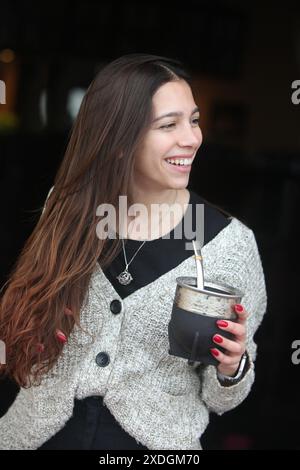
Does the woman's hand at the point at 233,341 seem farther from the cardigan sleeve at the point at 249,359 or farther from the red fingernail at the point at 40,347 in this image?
the red fingernail at the point at 40,347

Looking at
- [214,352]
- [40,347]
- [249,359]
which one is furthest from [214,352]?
Result: [40,347]

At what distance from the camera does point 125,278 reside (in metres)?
1.72

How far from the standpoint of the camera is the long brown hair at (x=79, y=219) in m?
1.68

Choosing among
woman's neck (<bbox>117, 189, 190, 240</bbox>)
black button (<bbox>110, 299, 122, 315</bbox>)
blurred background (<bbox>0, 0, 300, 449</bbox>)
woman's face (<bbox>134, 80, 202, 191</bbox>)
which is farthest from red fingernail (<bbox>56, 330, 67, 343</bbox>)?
blurred background (<bbox>0, 0, 300, 449</bbox>)

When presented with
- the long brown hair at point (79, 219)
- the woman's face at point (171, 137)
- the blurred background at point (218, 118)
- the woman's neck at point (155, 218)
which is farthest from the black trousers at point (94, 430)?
the blurred background at point (218, 118)

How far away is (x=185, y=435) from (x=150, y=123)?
68 cm

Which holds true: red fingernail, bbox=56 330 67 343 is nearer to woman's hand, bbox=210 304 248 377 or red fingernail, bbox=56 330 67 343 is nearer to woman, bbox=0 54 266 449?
woman, bbox=0 54 266 449

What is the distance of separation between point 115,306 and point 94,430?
0.26m

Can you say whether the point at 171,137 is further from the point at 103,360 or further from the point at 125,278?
the point at 103,360

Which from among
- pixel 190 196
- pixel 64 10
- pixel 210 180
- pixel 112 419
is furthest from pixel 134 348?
pixel 64 10

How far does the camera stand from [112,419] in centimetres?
167

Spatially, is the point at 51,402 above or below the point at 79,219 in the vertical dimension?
below

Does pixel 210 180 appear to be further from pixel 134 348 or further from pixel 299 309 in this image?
pixel 134 348

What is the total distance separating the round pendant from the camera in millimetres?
1718
